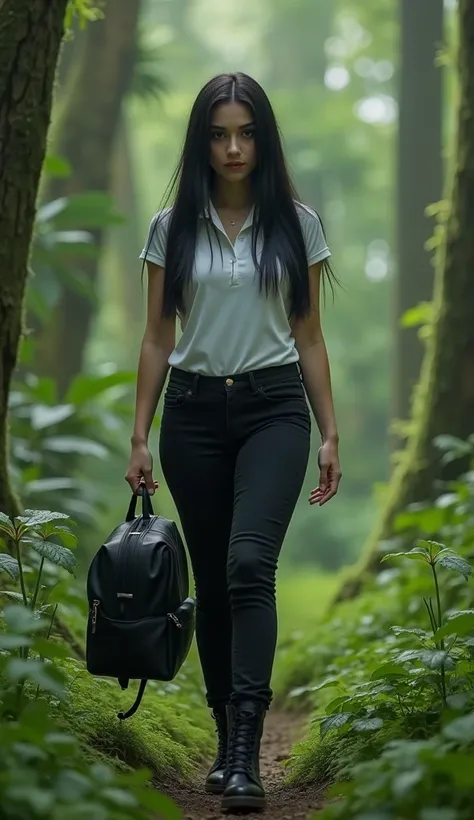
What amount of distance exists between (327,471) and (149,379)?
0.64m

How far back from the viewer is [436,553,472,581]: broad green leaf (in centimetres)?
335

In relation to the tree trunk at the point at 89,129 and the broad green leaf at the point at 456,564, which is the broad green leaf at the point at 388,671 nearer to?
the broad green leaf at the point at 456,564

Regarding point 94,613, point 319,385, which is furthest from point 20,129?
point 94,613

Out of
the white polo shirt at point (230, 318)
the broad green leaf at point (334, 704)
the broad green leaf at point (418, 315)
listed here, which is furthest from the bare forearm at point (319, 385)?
the broad green leaf at point (418, 315)

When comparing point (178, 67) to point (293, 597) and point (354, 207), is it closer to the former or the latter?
point (354, 207)

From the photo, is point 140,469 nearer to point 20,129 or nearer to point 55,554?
point 55,554

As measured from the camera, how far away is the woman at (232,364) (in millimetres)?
3459

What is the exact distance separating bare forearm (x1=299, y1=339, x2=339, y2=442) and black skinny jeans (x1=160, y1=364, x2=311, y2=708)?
0.08 m

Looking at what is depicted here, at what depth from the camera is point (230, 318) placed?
3.57 metres

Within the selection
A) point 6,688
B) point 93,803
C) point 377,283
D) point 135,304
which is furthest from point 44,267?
point 377,283

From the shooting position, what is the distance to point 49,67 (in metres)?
4.42

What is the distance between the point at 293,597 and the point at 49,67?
9.75 meters

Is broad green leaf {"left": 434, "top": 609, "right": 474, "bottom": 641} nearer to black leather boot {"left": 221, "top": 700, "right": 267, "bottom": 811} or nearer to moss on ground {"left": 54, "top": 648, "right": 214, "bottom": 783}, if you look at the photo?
black leather boot {"left": 221, "top": 700, "right": 267, "bottom": 811}

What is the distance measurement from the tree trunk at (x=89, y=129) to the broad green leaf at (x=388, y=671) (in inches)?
315
